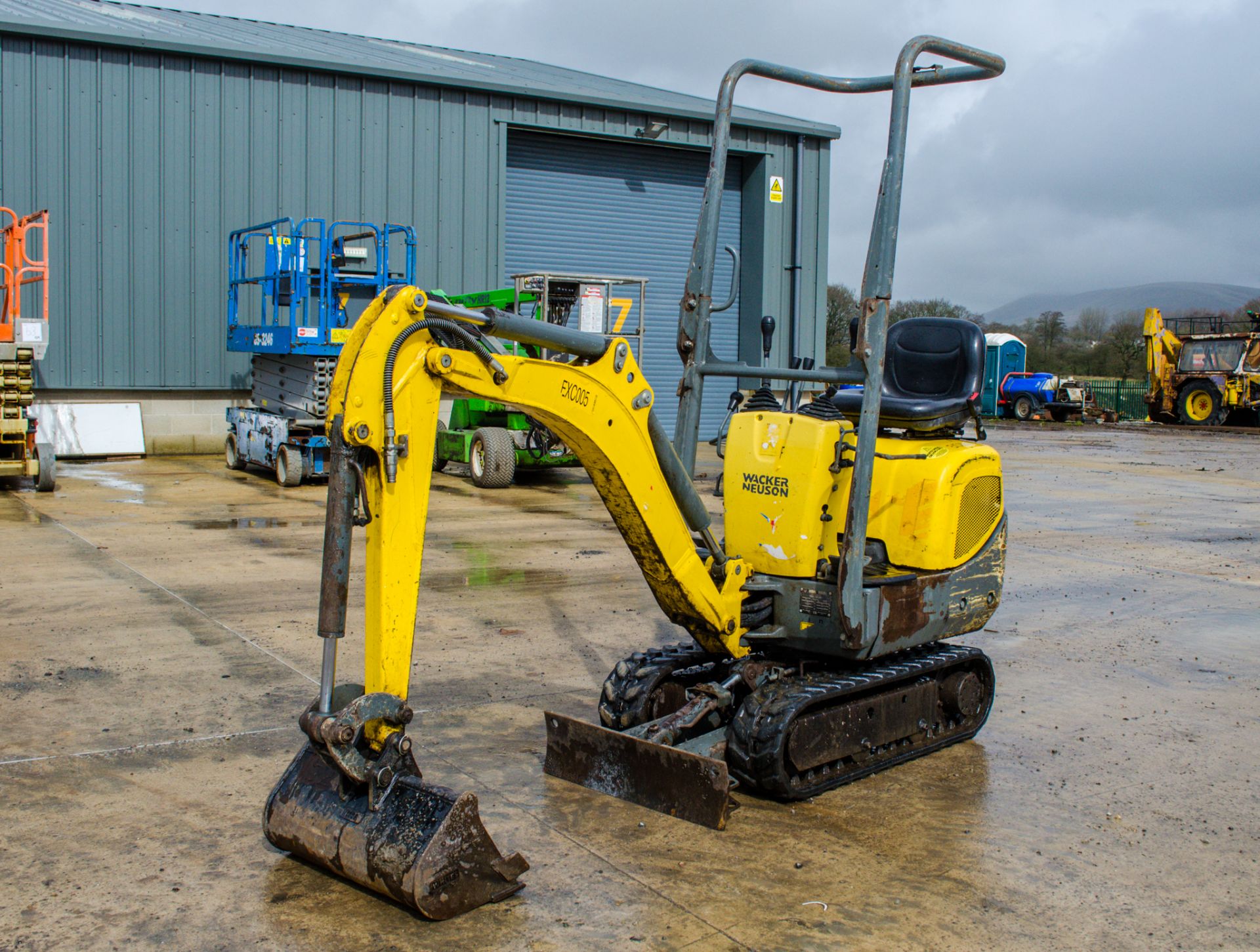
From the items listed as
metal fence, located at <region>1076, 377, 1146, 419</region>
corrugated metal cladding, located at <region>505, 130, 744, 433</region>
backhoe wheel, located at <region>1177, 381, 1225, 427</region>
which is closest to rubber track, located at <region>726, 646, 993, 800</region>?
corrugated metal cladding, located at <region>505, 130, 744, 433</region>

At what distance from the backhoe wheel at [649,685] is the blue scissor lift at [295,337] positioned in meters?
9.11

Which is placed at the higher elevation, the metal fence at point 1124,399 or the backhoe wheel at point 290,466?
the metal fence at point 1124,399

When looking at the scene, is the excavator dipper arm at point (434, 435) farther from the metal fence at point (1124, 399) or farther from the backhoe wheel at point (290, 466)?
the metal fence at point (1124, 399)

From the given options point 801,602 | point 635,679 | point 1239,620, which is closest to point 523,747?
point 635,679

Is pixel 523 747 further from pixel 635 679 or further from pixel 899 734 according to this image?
pixel 899 734

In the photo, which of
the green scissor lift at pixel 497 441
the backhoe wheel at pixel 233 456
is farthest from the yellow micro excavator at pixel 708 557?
the backhoe wheel at pixel 233 456

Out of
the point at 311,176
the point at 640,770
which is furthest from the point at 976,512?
the point at 311,176

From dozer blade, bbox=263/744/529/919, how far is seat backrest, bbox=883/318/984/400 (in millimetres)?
2840

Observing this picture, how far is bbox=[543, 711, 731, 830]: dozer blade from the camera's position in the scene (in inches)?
172

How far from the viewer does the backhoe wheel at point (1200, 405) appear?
33.4 meters

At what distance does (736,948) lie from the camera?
3.50 metres

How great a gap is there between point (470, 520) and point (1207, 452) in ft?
56.5

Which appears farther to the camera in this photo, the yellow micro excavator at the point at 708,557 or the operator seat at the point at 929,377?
the operator seat at the point at 929,377

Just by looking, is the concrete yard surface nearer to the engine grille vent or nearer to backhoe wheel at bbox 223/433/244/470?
the engine grille vent
